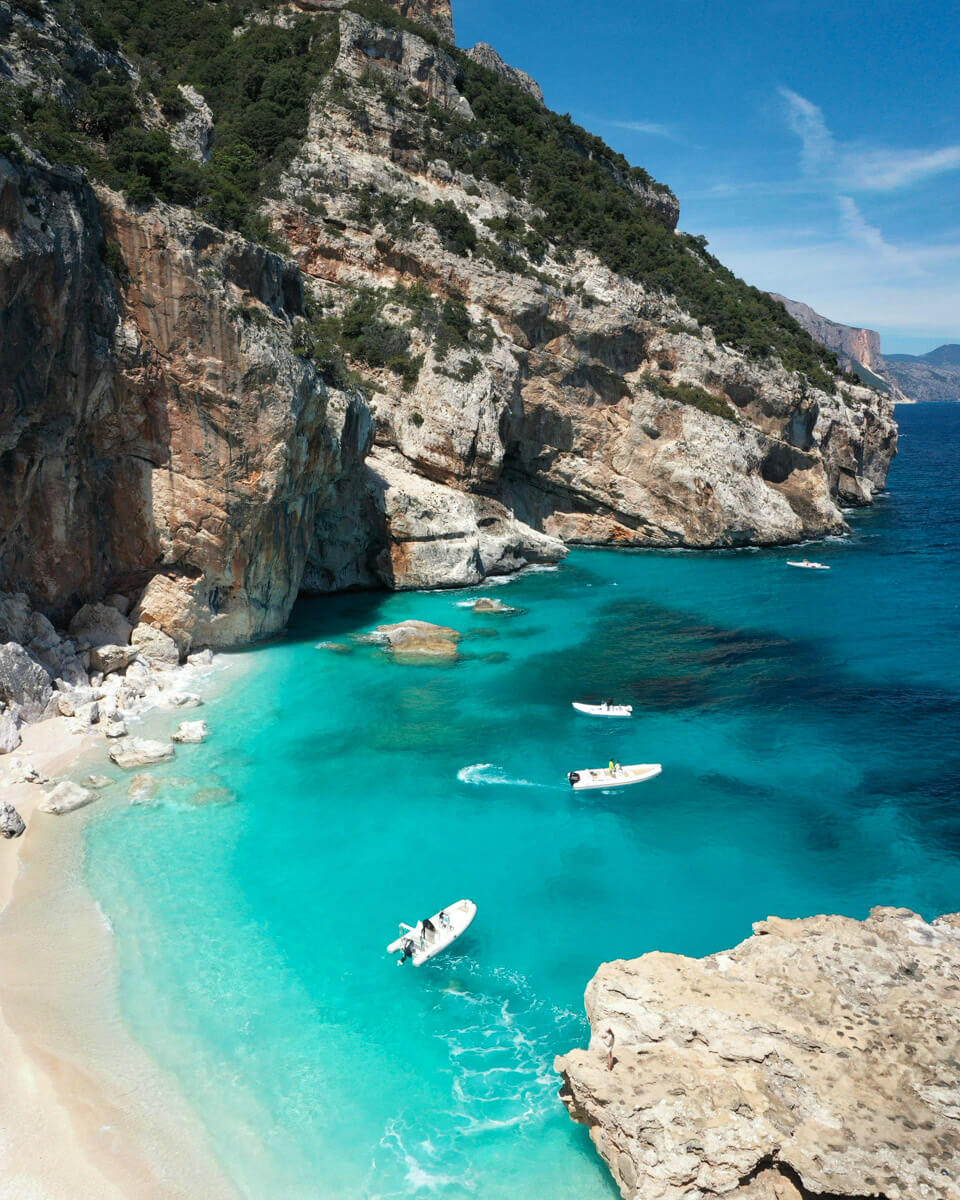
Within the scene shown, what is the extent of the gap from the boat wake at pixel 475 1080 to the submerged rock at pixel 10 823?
1091cm

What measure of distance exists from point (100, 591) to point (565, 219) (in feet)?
163

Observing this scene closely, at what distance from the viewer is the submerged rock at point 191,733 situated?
2383 centimetres

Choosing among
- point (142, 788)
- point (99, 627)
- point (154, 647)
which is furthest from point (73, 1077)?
point (99, 627)

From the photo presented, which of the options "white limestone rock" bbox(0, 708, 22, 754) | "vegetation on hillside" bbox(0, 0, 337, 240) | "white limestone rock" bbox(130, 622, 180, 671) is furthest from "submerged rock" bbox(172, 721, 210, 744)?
"vegetation on hillside" bbox(0, 0, 337, 240)

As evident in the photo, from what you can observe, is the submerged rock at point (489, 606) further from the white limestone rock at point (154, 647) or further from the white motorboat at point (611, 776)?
the white motorboat at point (611, 776)

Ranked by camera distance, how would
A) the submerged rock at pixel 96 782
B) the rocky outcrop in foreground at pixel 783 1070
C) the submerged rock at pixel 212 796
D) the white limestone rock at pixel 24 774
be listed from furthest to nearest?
the submerged rock at pixel 96 782, the submerged rock at pixel 212 796, the white limestone rock at pixel 24 774, the rocky outcrop in foreground at pixel 783 1070

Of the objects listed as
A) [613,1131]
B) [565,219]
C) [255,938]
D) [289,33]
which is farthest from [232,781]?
[289,33]

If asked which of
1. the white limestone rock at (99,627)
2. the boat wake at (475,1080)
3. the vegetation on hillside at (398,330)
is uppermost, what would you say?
the vegetation on hillside at (398,330)

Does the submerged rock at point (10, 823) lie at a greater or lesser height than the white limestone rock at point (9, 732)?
lesser

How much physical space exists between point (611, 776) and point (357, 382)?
1202 inches

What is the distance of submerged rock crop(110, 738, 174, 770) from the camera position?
73.0 ft

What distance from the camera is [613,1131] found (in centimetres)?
1020

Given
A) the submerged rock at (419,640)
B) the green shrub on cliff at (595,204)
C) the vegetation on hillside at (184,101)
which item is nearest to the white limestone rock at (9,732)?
the submerged rock at (419,640)

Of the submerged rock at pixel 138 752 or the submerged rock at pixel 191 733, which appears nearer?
the submerged rock at pixel 138 752
